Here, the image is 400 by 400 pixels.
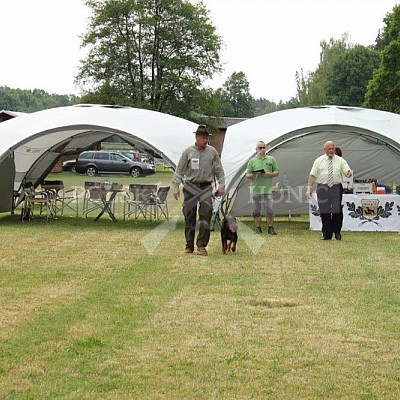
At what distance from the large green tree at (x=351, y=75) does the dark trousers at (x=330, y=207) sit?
166ft

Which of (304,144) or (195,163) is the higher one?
(304,144)

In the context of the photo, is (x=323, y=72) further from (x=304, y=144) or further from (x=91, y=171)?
(x=304, y=144)

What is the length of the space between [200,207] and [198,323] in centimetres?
421

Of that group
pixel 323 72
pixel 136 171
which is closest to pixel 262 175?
pixel 136 171

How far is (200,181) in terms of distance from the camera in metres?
10.7

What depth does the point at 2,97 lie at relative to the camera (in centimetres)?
11562

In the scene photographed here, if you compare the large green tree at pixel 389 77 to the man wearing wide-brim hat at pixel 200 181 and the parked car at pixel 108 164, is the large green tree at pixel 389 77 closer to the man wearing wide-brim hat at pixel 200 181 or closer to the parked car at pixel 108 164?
the parked car at pixel 108 164

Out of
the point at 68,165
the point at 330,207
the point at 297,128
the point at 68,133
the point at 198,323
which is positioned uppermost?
the point at 68,133

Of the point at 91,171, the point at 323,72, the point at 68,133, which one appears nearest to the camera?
the point at 68,133

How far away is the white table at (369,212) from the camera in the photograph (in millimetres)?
14008

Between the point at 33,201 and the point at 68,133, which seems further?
the point at 68,133

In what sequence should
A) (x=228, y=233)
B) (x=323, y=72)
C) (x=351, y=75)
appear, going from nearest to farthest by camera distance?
1. (x=228, y=233)
2. (x=351, y=75)
3. (x=323, y=72)

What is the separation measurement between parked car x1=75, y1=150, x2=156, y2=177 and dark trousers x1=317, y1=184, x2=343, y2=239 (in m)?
25.7

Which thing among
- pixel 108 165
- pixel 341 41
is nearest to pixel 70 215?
pixel 108 165
